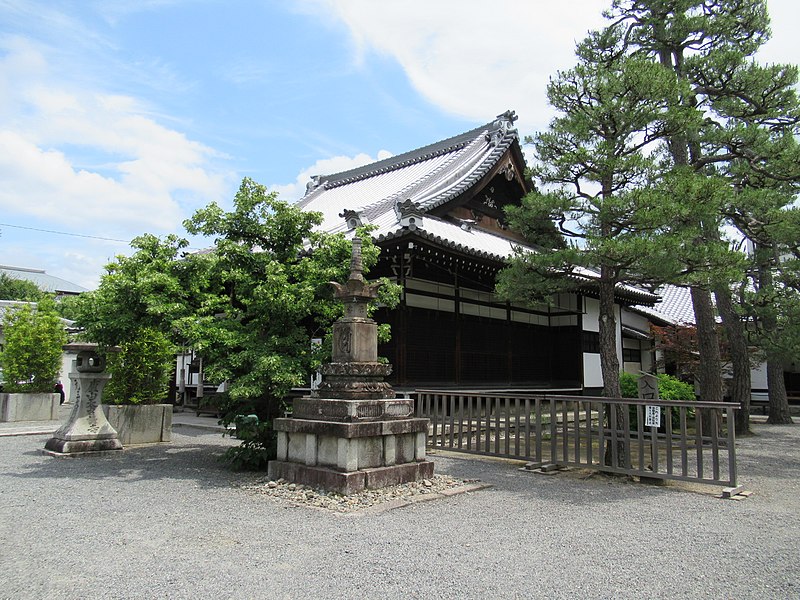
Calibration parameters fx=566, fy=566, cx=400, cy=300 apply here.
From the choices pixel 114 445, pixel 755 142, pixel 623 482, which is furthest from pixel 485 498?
pixel 755 142

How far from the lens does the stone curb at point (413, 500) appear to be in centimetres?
597

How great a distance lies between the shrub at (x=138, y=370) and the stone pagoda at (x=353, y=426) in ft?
16.3

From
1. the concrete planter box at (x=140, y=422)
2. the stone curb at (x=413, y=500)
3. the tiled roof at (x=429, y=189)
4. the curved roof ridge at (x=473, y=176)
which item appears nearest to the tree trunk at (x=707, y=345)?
the tiled roof at (x=429, y=189)

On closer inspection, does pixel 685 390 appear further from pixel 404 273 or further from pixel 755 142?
pixel 404 273

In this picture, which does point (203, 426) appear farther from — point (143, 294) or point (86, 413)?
point (143, 294)

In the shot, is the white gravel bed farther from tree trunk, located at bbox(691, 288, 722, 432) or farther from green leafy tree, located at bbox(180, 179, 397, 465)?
tree trunk, located at bbox(691, 288, 722, 432)

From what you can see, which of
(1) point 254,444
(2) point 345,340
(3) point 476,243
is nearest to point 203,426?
→ (1) point 254,444

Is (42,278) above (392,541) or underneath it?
above

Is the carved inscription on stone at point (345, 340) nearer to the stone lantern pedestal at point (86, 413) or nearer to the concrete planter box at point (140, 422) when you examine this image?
the stone lantern pedestal at point (86, 413)

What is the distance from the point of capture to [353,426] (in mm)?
6680

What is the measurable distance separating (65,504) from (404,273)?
7.48 meters

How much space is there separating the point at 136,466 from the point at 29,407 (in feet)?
31.7

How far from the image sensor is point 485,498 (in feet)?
22.5

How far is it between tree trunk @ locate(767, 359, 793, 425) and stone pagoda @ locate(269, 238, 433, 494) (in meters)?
16.4
